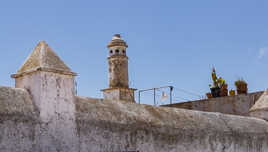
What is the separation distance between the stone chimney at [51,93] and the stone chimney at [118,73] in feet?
41.4

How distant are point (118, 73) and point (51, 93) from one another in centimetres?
1388

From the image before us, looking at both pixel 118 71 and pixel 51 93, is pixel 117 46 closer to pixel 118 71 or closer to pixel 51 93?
pixel 118 71

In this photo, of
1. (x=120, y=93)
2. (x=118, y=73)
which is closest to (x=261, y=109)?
(x=120, y=93)

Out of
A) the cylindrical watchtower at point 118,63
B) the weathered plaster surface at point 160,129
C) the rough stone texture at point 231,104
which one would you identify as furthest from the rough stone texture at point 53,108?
the cylindrical watchtower at point 118,63

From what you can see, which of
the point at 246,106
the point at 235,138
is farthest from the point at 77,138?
the point at 246,106

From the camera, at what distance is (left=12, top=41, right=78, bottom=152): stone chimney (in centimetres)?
657

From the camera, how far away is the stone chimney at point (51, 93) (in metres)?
6.57

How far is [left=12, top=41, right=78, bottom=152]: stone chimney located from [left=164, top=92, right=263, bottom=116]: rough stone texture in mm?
8316

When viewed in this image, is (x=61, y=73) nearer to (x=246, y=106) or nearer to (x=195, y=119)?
(x=195, y=119)

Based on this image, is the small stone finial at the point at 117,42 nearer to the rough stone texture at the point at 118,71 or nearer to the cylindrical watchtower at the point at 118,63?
the cylindrical watchtower at the point at 118,63

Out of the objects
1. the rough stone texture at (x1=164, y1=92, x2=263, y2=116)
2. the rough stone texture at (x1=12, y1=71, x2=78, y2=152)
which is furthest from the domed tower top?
the rough stone texture at (x1=12, y1=71, x2=78, y2=152)

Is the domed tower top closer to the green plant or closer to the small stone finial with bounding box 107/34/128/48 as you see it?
the small stone finial with bounding box 107/34/128/48

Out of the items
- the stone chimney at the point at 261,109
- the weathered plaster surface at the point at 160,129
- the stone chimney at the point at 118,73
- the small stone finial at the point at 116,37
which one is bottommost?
the weathered plaster surface at the point at 160,129

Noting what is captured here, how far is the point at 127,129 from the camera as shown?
25.4 feet
